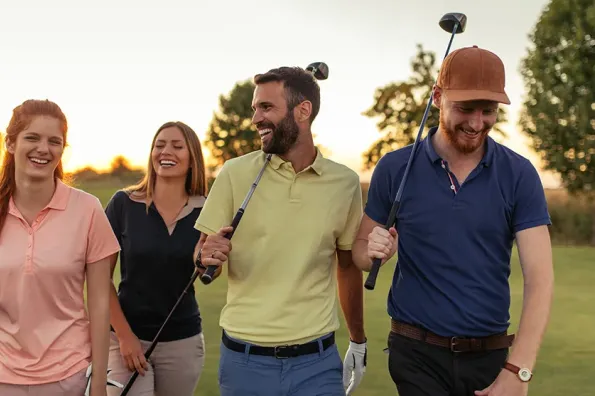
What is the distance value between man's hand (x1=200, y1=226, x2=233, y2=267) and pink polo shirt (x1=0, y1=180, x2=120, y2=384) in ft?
1.47

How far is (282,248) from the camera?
390cm

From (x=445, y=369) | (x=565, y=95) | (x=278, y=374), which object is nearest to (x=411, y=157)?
(x=445, y=369)

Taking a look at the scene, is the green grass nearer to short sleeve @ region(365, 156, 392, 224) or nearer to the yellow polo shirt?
the yellow polo shirt

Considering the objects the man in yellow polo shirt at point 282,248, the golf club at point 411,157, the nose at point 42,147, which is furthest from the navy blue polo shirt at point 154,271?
the golf club at point 411,157

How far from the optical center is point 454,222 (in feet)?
11.8

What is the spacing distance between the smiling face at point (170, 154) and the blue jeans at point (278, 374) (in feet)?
4.68

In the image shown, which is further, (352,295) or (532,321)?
(352,295)

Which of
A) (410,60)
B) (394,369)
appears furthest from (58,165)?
(410,60)

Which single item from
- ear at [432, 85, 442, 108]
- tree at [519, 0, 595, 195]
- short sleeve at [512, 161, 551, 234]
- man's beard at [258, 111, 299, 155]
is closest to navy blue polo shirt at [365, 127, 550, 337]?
short sleeve at [512, 161, 551, 234]

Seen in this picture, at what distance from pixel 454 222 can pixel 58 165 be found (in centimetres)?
173

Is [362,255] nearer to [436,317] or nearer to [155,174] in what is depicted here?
[436,317]

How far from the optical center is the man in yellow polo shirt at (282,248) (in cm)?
389

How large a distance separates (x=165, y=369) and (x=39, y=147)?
1.75m

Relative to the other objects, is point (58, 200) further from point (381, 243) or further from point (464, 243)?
point (464, 243)
